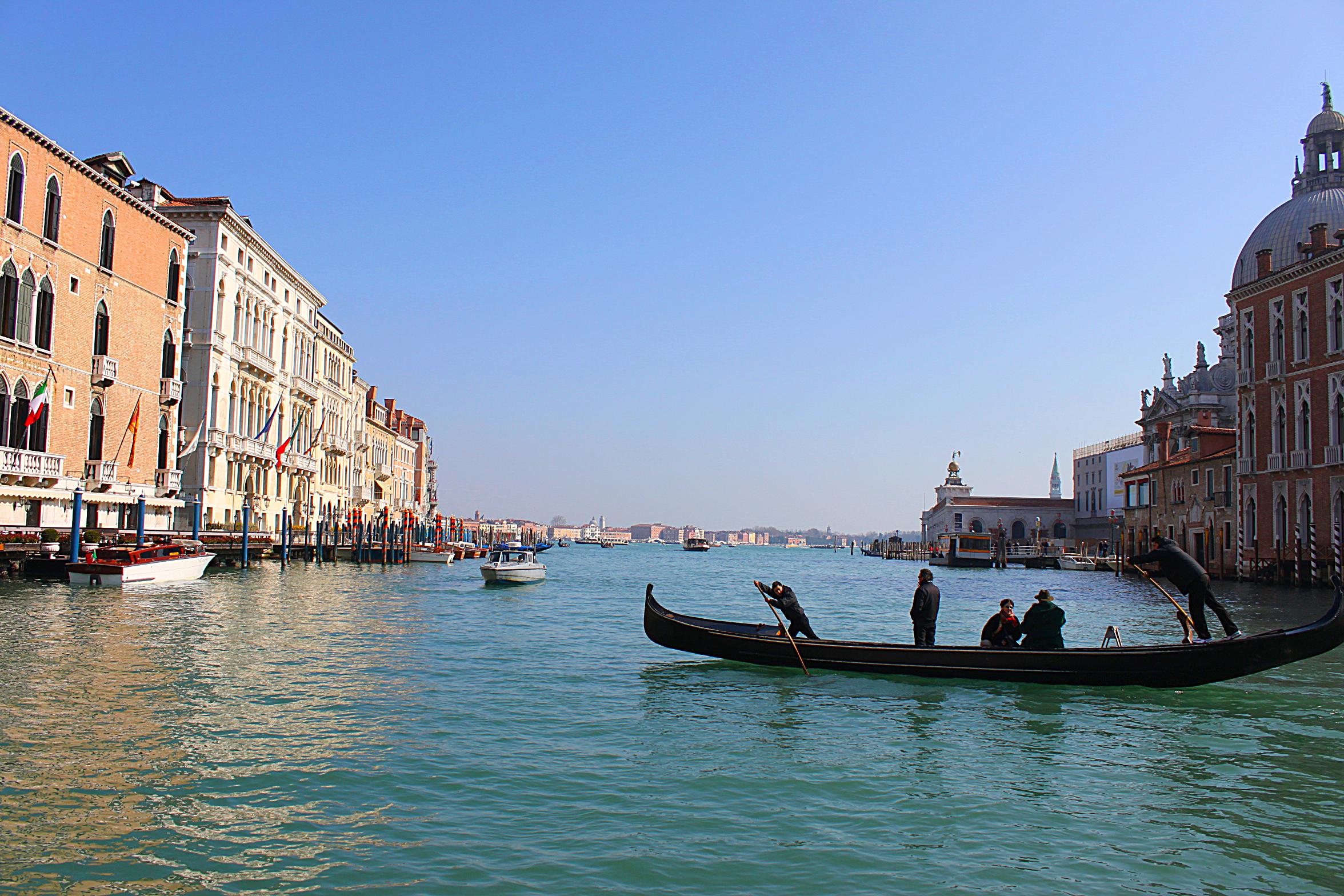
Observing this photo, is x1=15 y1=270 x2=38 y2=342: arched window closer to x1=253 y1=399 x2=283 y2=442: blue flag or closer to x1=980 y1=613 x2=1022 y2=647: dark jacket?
x1=253 y1=399 x2=283 y2=442: blue flag

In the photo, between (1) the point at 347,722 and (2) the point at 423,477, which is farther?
(2) the point at 423,477

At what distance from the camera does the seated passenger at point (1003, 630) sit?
471 inches

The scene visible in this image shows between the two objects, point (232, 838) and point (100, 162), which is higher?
point (100, 162)

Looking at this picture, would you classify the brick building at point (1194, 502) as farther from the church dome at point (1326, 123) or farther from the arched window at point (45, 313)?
the arched window at point (45, 313)

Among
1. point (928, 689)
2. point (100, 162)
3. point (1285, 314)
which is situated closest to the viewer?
point (928, 689)

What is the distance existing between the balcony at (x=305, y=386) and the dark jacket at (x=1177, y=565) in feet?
134

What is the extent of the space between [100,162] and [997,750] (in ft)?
99.4

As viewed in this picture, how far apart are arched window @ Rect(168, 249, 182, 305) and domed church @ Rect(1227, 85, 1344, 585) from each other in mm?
36970

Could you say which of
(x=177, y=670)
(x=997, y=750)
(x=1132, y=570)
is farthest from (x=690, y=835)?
(x=1132, y=570)

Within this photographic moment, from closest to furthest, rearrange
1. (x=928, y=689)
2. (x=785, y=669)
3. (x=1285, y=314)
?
(x=928, y=689), (x=785, y=669), (x=1285, y=314)

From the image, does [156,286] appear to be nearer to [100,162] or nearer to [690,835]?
[100,162]

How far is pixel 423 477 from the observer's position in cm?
9106

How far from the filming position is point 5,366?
23750 mm

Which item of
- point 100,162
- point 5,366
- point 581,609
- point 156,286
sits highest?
point 100,162
